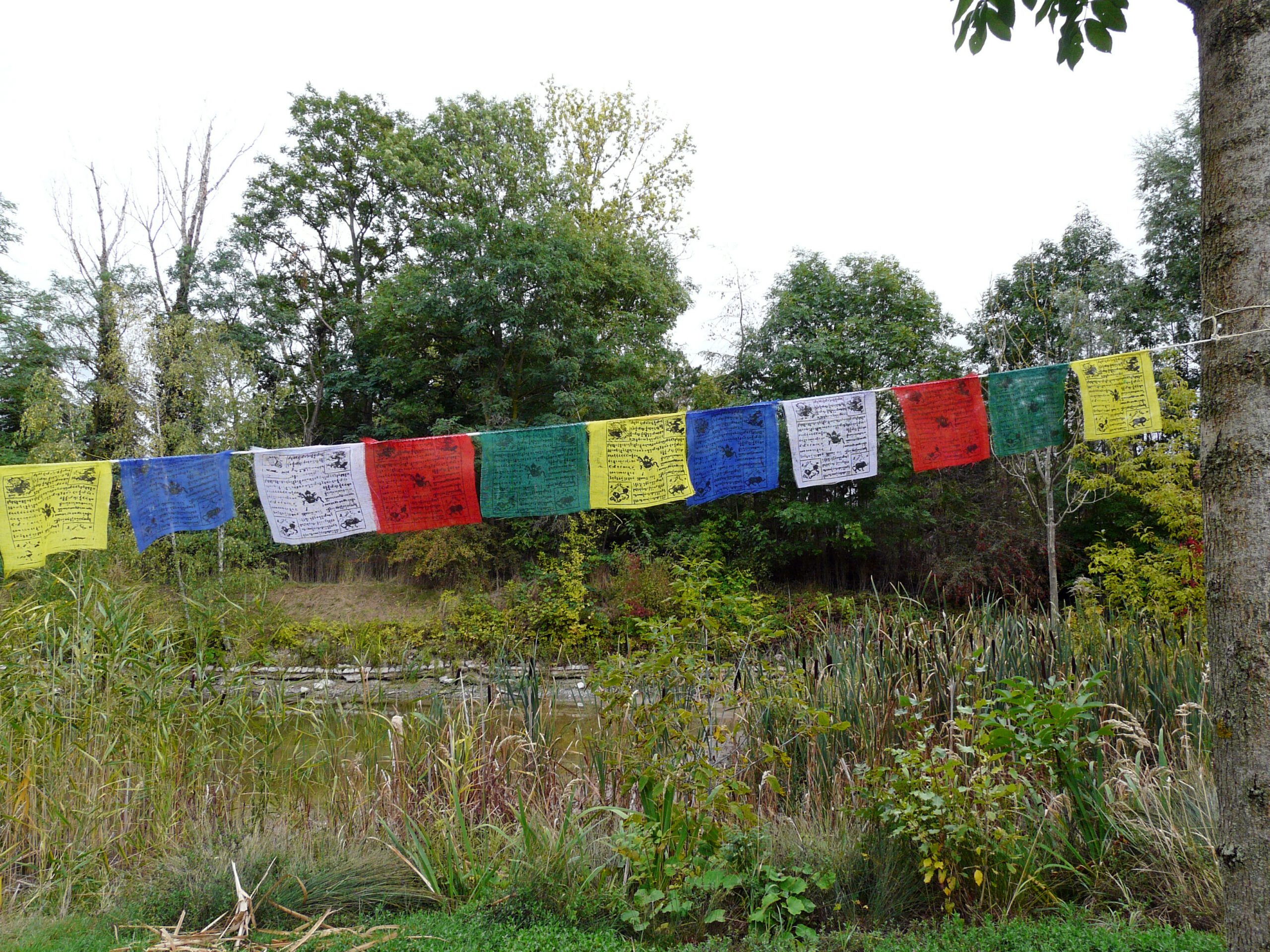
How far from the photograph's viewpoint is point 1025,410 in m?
4.49

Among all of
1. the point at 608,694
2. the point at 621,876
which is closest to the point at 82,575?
the point at 608,694

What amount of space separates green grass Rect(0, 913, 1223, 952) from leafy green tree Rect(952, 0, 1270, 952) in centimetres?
65

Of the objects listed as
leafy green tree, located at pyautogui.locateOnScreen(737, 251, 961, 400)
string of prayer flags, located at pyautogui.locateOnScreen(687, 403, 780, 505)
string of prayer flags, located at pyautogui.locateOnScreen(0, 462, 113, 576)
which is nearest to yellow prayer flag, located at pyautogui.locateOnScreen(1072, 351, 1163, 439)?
string of prayer flags, located at pyautogui.locateOnScreen(687, 403, 780, 505)

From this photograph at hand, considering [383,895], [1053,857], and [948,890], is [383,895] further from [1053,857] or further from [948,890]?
[1053,857]

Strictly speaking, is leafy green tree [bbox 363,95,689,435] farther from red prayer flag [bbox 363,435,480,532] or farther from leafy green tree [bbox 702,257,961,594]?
red prayer flag [bbox 363,435,480,532]

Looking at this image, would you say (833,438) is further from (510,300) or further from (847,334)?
(510,300)

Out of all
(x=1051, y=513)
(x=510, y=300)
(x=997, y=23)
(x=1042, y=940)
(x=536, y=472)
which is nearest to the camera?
(x=1042, y=940)

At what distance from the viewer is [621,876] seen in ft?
8.18

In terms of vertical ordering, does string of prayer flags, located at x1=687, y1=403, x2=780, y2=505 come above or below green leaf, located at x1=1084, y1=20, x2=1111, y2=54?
below

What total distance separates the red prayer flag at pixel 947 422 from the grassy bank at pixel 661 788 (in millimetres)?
1080

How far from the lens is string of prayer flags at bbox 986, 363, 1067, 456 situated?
4.43 metres

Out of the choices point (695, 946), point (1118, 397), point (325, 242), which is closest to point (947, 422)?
point (1118, 397)

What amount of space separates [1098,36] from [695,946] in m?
2.68

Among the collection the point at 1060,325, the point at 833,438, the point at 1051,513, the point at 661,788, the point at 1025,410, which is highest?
the point at 1060,325
